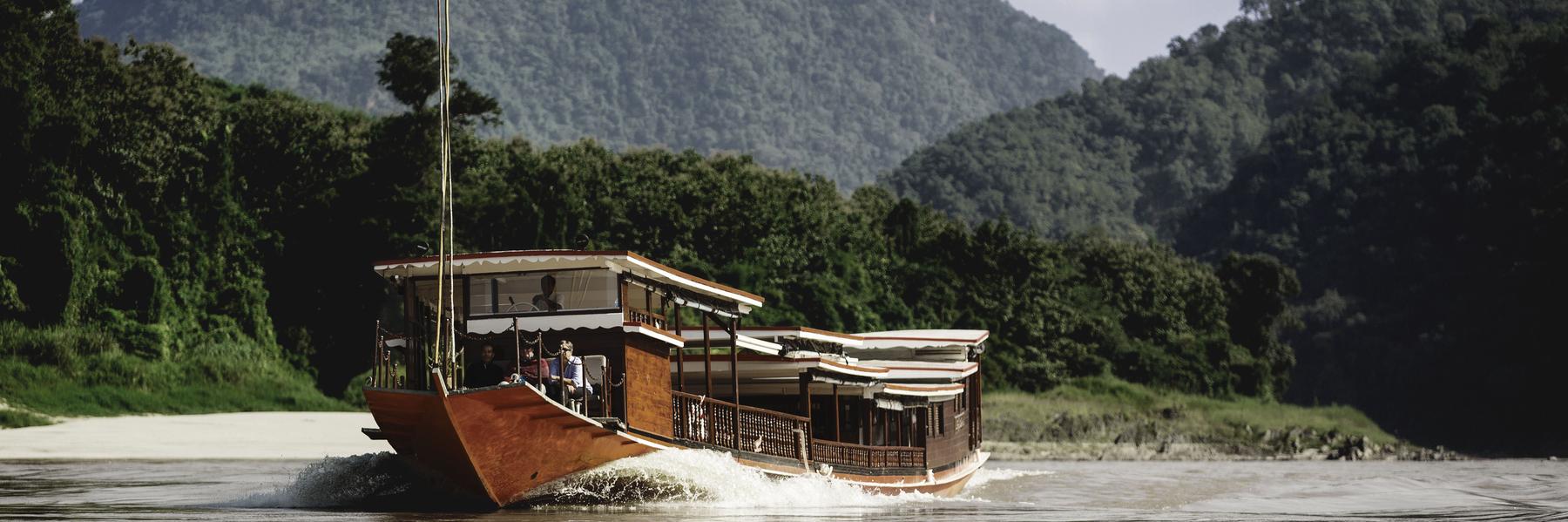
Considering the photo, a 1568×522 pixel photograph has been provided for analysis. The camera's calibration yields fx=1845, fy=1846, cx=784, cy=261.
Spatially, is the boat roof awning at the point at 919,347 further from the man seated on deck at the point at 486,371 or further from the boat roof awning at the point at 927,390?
the man seated on deck at the point at 486,371

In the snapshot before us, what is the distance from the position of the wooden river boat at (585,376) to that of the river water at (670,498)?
0.39 meters

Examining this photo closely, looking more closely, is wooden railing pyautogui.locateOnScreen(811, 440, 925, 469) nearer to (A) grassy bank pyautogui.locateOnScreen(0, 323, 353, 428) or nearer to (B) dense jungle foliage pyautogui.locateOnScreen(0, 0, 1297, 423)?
(A) grassy bank pyautogui.locateOnScreen(0, 323, 353, 428)

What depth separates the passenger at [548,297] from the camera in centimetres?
2150

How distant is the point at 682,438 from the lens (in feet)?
73.5

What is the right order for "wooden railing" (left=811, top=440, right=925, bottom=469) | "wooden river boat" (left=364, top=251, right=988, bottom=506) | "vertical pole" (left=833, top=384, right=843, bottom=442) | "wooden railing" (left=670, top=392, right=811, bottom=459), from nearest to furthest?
1. "wooden river boat" (left=364, top=251, right=988, bottom=506)
2. "wooden railing" (left=670, top=392, right=811, bottom=459)
3. "wooden railing" (left=811, top=440, right=925, bottom=469)
4. "vertical pole" (left=833, top=384, right=843, bottom=442)

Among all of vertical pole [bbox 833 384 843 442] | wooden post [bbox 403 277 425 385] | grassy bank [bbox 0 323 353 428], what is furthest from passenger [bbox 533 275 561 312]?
grassy bank [bbox 0 323 353 428]

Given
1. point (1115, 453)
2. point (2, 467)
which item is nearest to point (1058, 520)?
point (2, 467)

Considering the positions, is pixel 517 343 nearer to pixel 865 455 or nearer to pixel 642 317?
pixel 642 317

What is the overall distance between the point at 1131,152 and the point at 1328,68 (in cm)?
1810

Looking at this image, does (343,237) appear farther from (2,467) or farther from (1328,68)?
(1328,68)

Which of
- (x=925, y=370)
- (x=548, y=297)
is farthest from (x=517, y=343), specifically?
(x=925, y=370)

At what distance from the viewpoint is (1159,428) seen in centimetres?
5981

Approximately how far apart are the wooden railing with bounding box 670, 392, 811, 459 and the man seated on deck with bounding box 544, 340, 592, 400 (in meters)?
1.96

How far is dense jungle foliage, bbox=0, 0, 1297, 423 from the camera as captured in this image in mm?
43250
